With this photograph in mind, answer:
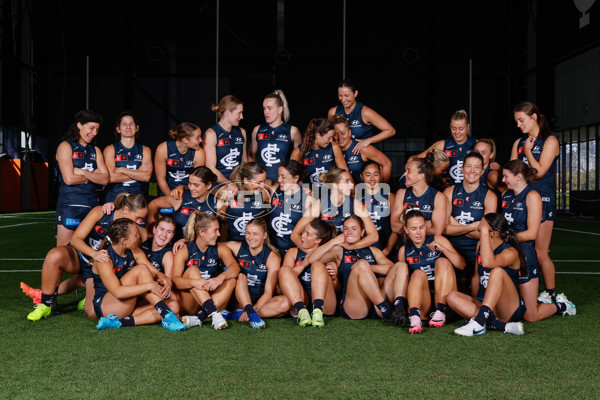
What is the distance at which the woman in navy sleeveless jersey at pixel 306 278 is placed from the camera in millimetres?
4030

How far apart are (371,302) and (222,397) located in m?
1.85

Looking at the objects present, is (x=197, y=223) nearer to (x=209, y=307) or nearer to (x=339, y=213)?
(x=209, y=307)

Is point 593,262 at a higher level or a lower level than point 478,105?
lower

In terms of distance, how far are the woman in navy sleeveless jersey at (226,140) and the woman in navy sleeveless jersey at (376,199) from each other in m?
1.23

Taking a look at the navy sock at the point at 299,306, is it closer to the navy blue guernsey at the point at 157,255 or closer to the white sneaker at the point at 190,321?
the white sneaker at the point at 190,321

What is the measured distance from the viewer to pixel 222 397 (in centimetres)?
252

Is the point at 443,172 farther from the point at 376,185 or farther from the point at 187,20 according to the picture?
the point at 187,20

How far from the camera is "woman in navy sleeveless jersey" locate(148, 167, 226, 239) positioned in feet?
14.7

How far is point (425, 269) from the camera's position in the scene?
4121 millimetres

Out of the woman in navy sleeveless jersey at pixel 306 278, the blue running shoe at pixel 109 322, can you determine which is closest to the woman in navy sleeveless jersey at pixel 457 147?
the woman in navy sleeveless jersey at pixel 306 278

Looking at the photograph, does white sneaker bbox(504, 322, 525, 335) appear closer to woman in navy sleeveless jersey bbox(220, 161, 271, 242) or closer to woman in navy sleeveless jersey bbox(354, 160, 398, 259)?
woman in navy sleeveless jersey bbox(354, 160, 398, 259)

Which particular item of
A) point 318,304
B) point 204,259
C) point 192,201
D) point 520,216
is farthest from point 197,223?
point 520,216

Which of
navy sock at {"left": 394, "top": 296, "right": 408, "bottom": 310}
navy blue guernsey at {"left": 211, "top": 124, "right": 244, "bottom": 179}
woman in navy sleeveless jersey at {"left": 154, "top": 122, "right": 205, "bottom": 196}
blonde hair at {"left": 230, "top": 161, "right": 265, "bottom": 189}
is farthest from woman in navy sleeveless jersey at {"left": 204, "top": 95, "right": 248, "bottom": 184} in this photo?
navy sock at {"left": 394, "top": 296, "right": 408, "bottom": 310}

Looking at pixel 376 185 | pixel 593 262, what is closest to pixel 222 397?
pixel 376 185
